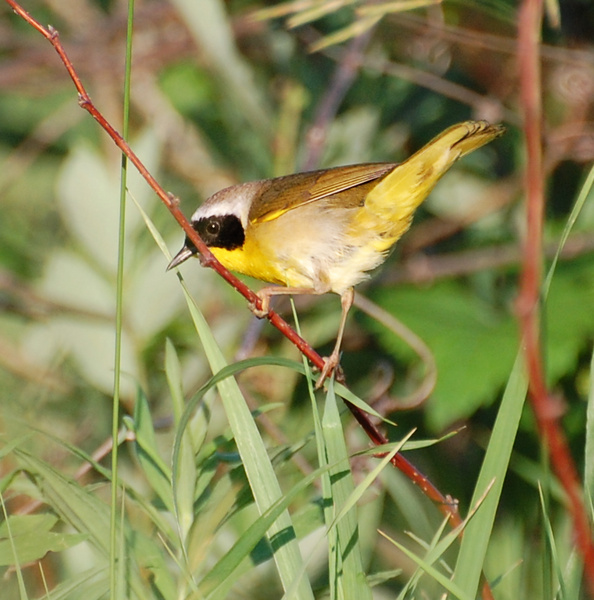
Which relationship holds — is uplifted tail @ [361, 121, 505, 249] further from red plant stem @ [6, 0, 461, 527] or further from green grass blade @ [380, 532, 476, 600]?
green grass blade @ [380, 532, 476, 600]

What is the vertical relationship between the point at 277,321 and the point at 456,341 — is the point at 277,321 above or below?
above

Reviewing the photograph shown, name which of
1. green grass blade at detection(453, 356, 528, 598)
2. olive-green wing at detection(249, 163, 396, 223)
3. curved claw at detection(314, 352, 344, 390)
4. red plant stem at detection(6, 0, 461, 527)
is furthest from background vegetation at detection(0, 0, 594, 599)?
green grass blade at detection(453, 356, 528, 598)

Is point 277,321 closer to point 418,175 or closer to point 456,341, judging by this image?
point 418,175

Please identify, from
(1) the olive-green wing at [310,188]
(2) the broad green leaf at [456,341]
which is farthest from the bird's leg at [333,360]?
(2) the broad green leaf at [456,341]

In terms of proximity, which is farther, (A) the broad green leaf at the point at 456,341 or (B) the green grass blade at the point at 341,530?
Result: (A) the broad green leaf at the point at 456,341

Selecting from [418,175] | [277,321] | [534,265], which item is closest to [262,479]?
[277,321]

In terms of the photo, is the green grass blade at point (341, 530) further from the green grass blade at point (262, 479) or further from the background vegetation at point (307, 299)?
the background vegetation at point (307, 299)
